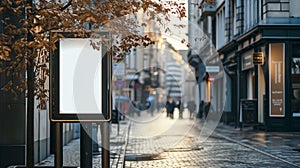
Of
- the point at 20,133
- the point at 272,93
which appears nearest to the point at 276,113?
the point at 272,93

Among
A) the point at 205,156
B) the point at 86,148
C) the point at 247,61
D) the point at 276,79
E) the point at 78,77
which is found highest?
the point at 247,61

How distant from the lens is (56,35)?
8281mm

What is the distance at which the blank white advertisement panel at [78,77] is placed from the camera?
27.9 ft

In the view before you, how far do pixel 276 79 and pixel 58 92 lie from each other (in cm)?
2208

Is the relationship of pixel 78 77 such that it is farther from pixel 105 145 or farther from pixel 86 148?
pixel 86 148

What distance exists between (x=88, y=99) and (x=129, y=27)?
1.29m

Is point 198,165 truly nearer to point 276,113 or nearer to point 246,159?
point 246,159

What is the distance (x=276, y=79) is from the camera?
2928cm

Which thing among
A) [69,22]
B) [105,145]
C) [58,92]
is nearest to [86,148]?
[105,145]

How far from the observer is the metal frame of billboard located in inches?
331

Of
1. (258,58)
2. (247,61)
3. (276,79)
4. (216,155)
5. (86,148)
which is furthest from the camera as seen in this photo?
(247,61)

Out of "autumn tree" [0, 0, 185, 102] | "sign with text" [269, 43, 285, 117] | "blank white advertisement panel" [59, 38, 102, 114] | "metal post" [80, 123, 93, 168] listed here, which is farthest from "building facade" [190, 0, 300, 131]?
"blank white advertisement panel" [59, 38, 102, 114]

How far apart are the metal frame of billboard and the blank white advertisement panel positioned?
0.15ft

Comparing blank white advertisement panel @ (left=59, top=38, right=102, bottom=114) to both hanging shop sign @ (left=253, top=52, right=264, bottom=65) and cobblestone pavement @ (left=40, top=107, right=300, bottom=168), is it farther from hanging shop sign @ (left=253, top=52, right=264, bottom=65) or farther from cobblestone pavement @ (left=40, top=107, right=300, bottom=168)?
hanging shop sign @ (left=253, top=52, right=264, bottom=65)
